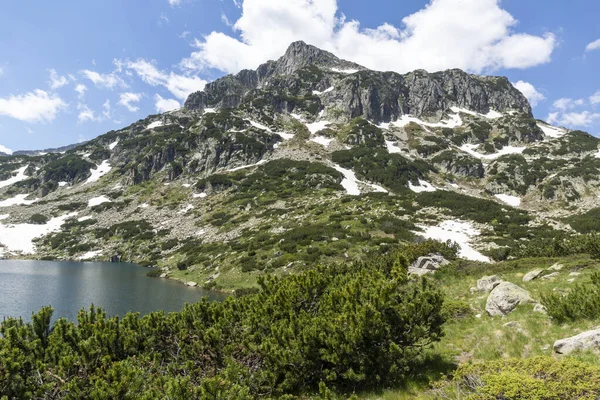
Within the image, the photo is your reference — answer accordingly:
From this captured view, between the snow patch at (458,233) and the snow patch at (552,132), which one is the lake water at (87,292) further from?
the snow patch at (552,132)

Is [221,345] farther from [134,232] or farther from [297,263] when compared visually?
[134,232]

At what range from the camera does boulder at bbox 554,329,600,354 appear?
7879 mm

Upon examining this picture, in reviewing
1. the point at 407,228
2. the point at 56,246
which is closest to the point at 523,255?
the point at 407,228

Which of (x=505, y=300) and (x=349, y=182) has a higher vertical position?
(x=349, y=182)

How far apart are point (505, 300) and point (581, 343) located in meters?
4.36

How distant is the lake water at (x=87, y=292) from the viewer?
27.5 meters

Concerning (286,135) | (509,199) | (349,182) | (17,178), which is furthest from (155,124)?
(509,199)

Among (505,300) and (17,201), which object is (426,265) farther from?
(17,201)

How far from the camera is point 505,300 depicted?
12297 mm

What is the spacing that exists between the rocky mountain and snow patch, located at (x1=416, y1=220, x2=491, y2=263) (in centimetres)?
43

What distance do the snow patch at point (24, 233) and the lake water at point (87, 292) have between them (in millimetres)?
35547

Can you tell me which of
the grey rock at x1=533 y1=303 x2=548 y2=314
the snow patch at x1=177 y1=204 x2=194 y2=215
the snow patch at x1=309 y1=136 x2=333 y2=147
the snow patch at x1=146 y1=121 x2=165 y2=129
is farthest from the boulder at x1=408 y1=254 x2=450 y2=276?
the snow patch at x1=146 y1=121 x2=165 y2=129

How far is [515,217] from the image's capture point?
5522 centimetres

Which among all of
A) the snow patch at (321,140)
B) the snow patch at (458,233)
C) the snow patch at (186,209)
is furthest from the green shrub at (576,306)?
the snow patch at (321,140)
